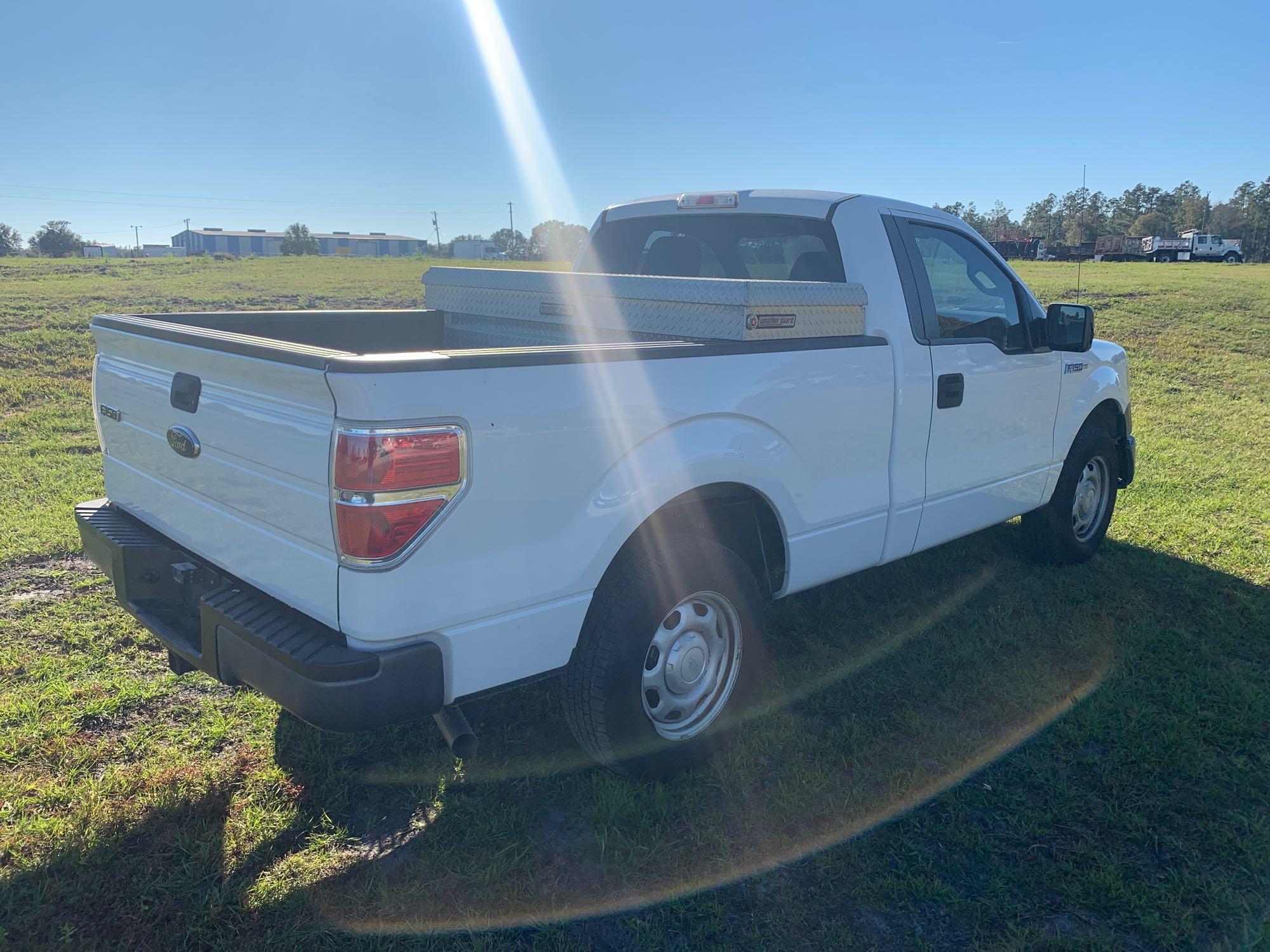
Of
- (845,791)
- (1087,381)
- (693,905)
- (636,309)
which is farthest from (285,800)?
(1087,381)

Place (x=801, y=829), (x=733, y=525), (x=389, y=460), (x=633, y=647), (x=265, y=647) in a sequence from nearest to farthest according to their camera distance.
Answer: (x=389, y=460) < (x=265, y=647) < (x=633, y=647) < (x=801, y=829) < (x=733, y=525)

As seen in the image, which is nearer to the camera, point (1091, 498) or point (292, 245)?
point (1091, 498)

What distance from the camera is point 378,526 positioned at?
226cm

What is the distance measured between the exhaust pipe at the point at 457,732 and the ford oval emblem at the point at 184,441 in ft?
3.71

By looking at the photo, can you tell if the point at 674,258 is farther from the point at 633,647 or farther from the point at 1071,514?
the point at 1071,514

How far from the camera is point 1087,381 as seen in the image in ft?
16.7

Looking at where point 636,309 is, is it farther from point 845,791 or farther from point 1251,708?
point 1251,708

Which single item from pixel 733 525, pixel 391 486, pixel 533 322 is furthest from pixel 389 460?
pixel 533 322

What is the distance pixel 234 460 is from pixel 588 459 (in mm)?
1037

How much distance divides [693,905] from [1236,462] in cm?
755

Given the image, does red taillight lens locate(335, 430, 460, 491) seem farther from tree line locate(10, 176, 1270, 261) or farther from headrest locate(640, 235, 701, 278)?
tree line locate(10, 176, 1270, 261)

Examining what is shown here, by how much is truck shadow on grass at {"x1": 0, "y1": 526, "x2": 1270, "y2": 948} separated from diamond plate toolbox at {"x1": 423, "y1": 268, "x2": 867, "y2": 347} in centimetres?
153

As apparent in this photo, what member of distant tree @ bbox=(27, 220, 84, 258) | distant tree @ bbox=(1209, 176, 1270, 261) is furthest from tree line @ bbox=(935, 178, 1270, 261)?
distant tree @ bbox=(27, 220, 84, 258)

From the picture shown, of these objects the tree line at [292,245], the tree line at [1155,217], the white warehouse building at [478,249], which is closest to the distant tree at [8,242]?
the tree line at [292,245]
